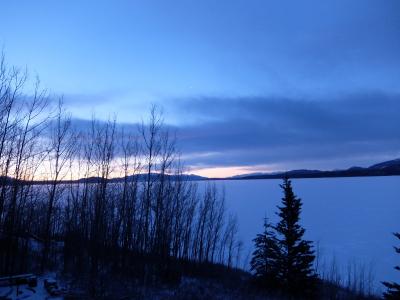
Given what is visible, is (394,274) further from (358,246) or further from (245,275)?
(245,275)

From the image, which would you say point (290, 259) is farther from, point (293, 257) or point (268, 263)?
point (268, 263)

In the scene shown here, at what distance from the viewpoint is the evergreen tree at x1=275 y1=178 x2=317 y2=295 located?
656 inches

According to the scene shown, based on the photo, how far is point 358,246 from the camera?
3344 cm

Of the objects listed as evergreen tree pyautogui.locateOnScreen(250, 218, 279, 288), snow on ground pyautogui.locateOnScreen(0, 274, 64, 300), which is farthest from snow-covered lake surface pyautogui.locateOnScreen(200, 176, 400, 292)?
snow on ground pyautogui.locateOnScreen(0, 274, 64, 300)

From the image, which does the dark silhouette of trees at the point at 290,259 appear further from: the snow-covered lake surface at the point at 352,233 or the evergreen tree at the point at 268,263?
the snow-covered lake surface at the point at 352,233

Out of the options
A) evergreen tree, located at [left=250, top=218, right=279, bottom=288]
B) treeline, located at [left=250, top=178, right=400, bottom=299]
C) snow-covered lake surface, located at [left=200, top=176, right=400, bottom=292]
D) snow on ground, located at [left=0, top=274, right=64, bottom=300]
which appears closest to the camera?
snow on ground, located at [left=0, top=274, right=64, bottom=300]

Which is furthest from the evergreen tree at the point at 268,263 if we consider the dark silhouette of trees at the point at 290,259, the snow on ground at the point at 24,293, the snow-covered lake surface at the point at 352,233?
the snow on ground at the point at 24,293

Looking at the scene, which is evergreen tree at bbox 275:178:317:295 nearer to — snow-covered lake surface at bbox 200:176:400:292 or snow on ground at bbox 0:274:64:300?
snow-covered lake surface at bbox 200:176:400:292

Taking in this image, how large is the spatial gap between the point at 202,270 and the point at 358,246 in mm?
20336

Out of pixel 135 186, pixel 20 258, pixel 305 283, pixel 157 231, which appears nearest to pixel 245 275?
pixel 305 283

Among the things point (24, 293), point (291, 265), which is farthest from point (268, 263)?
point (24, 293)

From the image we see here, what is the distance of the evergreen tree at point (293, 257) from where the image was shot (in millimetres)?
16656

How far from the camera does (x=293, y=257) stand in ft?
56.0

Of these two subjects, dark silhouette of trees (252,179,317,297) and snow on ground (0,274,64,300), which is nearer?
snow on ground (0,274,64,300)
